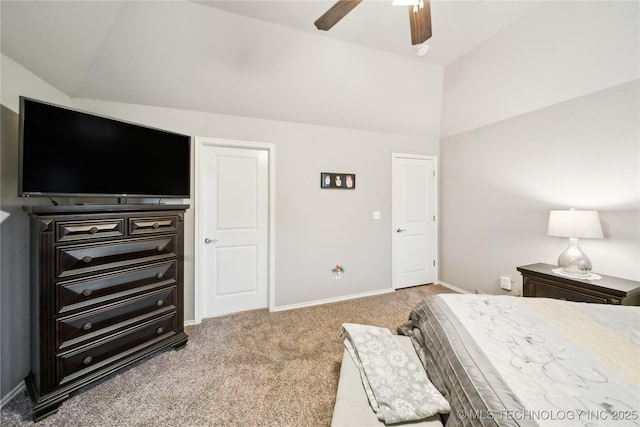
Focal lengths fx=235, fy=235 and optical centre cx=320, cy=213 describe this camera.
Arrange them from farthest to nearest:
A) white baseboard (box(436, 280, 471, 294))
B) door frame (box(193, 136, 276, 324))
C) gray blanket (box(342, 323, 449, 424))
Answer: white baseboard (box(436, 280, 471, 294)), door frame (box(193, 136, 276, 324)), gray blanket (box(342, 323, 449, 424))

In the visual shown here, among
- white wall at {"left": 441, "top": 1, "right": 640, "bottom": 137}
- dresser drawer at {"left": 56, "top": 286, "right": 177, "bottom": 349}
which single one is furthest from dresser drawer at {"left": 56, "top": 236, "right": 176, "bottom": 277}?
white wall at {"left": 441, "top": 1, "right": 640, "bottom": 137}

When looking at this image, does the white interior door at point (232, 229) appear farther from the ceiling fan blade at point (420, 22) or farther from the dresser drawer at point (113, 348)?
the ceiling fan blade at point (420, 22)

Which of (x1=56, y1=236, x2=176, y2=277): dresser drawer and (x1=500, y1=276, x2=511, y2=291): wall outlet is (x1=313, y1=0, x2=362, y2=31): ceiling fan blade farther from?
(x1=500, y1=276, x2=511, y2=291): wall outlet

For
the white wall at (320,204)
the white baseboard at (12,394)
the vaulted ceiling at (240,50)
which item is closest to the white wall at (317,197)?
the white wall at (320,204)

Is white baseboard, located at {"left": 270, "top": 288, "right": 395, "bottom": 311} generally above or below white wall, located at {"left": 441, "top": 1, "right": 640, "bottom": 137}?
below

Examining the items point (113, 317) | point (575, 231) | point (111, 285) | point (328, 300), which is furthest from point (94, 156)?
point (575, 231)

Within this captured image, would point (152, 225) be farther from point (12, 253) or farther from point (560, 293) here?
point (560, 293)

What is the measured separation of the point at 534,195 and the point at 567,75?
3.82 ft

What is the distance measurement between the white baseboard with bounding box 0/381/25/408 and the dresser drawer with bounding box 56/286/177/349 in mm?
493

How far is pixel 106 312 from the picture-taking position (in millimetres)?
1699

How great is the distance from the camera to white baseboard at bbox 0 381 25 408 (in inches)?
59.2

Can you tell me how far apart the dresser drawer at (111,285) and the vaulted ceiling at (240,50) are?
1.59m

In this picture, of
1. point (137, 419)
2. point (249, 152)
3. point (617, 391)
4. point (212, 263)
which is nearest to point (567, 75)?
point (617, 391)

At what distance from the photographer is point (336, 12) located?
1361 mm
